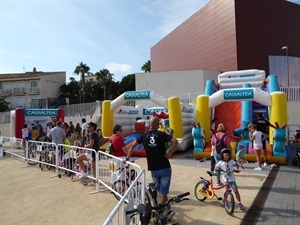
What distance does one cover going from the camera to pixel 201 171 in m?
9.30

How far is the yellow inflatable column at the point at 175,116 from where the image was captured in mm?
12406

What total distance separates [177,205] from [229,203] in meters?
1.12

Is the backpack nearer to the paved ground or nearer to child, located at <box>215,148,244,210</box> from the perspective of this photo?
the paved ground

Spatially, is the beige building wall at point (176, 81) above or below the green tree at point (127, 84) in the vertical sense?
below

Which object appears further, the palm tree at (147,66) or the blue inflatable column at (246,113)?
the palm tree at (147,66)

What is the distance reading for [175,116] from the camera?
1242 cm

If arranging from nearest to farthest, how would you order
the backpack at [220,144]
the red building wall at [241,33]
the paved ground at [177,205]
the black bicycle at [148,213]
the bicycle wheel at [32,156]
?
the black bicycle at [148,213], the paved ground at [177,205], the backpack at [220,144], the bicycle wheel at [32,156], the red building wall at [241,33]

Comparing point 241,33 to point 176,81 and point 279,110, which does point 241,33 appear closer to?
point 176,81

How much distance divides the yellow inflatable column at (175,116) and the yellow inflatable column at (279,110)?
3.72 m

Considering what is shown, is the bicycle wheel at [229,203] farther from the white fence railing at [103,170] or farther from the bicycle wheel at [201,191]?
the white fence railing at [103,170]

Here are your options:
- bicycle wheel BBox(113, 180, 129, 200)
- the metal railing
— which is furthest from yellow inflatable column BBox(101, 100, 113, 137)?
the metal railing

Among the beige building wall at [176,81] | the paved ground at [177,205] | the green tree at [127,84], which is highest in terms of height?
the green tree at [127,84]

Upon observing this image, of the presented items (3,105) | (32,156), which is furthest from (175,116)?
(3,105)

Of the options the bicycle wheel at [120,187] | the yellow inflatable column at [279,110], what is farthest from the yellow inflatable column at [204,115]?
the bicycle wheel at [120,187]
